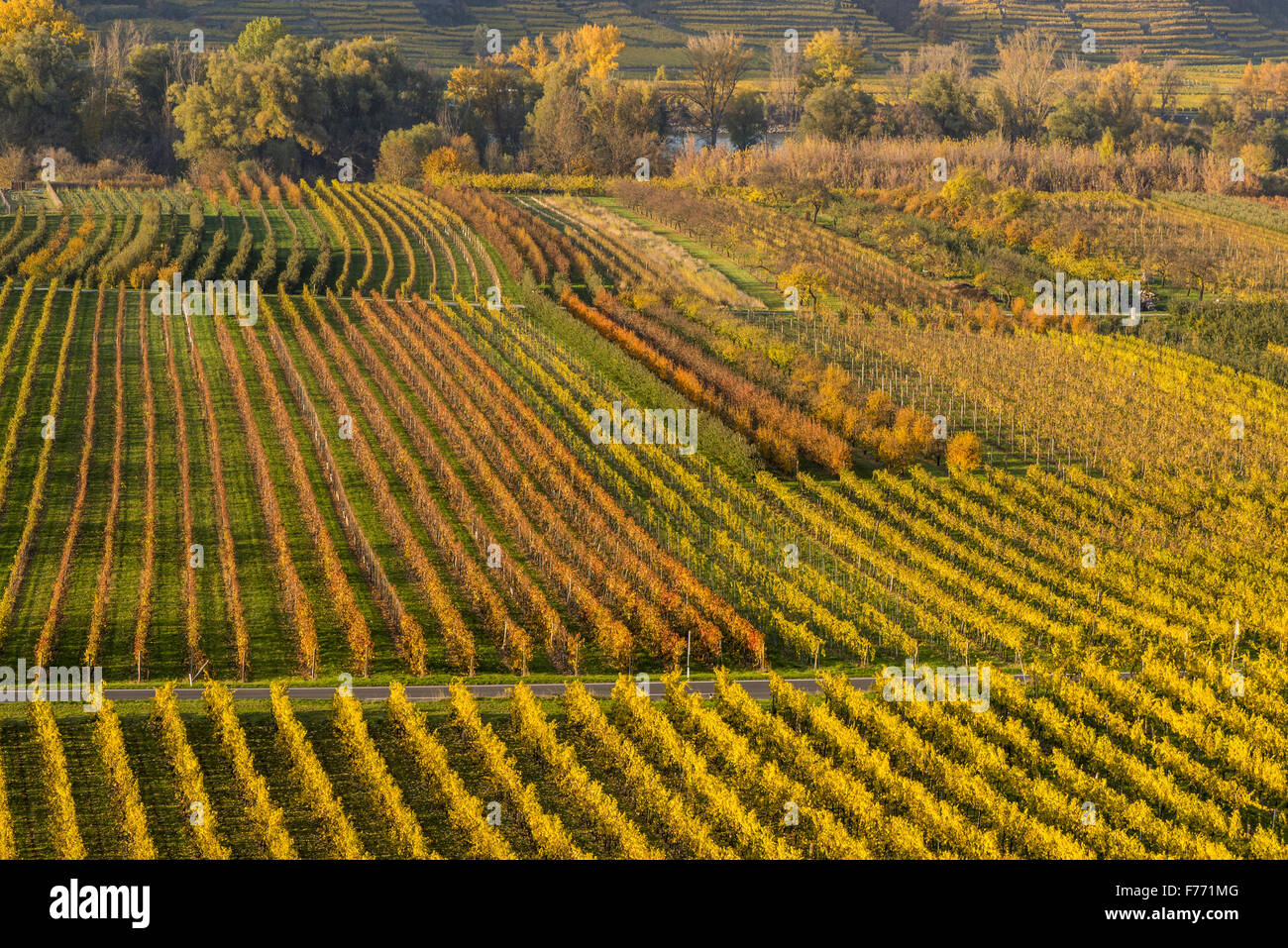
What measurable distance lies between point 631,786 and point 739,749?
9.60 ft

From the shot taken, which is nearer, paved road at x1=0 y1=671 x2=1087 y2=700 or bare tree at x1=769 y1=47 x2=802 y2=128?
paved road at x1=0 y1=671 x2=1087 y2=700

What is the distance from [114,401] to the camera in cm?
6706

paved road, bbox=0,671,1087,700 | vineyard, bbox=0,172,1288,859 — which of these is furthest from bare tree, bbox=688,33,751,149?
paved road, bbox=0,671,1087,700
